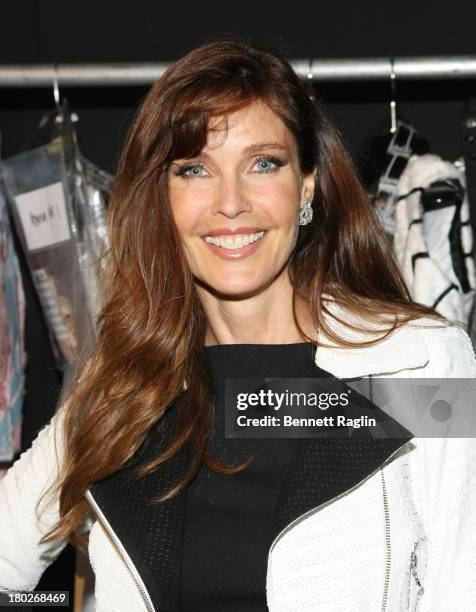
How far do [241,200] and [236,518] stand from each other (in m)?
0.55

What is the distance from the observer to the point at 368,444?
1.68 metres

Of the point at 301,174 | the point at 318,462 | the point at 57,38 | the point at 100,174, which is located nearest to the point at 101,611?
the point at 318,462

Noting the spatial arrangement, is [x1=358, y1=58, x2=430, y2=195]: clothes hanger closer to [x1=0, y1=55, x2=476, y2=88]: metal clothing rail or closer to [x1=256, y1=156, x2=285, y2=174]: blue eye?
[x1=0, y1=55, x2=476, y2=88]: metal clothing rail

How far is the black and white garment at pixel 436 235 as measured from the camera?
2184mm

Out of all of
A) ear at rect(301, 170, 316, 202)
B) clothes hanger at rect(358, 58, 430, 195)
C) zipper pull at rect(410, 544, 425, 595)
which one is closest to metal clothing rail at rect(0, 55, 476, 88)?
clothes hanger at rect(358, 58, 430, 195)

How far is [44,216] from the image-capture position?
93.6 inches

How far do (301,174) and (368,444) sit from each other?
1.78 feet

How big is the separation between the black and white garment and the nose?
534mm

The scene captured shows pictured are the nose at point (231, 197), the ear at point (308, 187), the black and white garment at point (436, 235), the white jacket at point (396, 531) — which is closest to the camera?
the white jacket at point (396, 531)

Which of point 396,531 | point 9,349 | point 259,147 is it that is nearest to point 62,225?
point 9,349

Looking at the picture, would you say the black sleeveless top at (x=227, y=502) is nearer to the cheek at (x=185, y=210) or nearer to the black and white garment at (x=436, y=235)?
the cheek at (x=185, y=210)

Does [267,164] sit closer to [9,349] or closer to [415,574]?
[415,574]

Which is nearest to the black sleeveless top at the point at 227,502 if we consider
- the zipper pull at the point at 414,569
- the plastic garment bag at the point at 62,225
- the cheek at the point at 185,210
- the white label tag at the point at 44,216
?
the zipper pull at the point at 414,569

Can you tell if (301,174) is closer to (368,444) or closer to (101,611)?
(368,444)
